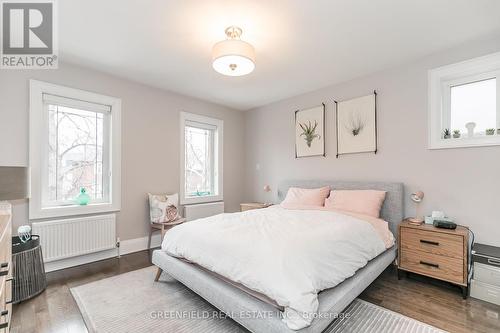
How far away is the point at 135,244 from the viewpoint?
364 cm

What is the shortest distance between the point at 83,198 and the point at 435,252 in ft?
13.7

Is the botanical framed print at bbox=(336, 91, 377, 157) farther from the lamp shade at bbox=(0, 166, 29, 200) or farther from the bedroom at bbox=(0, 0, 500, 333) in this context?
the lamp shade at bbox=(0, 166, 29, 200)

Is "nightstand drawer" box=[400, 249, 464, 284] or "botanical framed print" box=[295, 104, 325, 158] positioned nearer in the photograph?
"nightstand drawer" box=[400, 249, 464, 284]

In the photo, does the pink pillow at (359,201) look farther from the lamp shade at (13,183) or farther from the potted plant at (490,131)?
the lamp shade at (13,183)

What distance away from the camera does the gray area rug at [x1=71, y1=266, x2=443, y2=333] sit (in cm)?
183

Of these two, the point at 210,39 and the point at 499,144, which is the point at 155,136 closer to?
the point at 210,39

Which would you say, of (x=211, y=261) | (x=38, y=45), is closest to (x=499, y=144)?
(x=211, y=261)

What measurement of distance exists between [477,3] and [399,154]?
164cm

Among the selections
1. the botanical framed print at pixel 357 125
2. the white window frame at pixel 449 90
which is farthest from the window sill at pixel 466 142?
the botanical framed print at pixel 357 125

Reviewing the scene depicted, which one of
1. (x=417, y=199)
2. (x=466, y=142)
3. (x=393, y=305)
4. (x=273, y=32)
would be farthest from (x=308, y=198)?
(x=273, y=32)

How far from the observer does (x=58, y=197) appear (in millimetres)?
3088

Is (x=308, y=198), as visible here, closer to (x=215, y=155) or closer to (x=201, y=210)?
(x=201, y=210)

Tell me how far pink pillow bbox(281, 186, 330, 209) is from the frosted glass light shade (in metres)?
2.06
